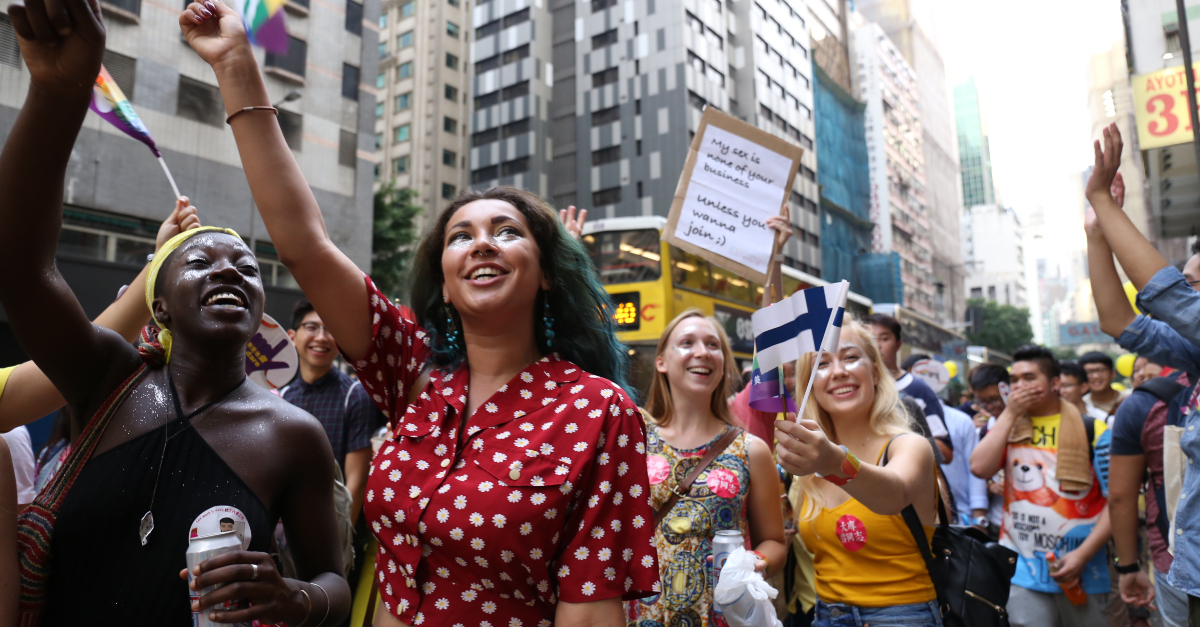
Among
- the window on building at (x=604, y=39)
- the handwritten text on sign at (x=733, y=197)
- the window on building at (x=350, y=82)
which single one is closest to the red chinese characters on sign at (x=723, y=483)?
the handwritten text on sign at (x=733, y=197)

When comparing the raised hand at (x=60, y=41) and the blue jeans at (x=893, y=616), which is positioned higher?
the raised hand at (x=60, y=41)

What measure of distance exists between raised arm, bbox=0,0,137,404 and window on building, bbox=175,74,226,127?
66.7ft

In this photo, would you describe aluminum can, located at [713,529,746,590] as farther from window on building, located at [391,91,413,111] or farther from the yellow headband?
window on building, located at [391,91,413,111]

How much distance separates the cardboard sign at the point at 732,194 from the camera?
396cm

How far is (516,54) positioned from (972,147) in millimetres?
141981

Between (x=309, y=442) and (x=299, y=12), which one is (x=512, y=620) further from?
(x=299, y=12)

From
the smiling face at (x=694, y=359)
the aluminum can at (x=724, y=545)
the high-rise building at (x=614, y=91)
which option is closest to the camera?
the aluminum can at (x=724, y=545)

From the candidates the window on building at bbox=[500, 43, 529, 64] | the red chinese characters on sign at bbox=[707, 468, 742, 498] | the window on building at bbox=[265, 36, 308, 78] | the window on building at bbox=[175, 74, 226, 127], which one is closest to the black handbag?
the red chinese characters on sign at bbox=[707, 468, 742, 498]

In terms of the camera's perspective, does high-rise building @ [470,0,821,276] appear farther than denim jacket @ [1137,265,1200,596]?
Yes

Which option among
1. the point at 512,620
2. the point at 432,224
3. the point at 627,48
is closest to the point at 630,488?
the point at 512,620

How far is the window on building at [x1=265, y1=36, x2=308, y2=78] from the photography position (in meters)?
20.7

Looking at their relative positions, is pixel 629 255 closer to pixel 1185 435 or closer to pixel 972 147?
pixel 1185 435

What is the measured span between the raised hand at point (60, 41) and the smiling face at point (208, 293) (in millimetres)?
437

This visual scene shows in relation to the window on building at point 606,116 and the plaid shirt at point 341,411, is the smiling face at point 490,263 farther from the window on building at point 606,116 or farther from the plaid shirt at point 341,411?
the window on building at point 606,116
